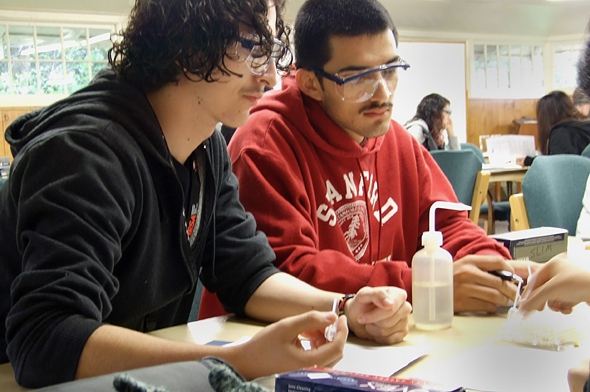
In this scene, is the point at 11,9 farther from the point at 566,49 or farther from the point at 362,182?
the point at 566,49

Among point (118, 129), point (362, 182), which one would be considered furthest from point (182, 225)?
point (362, 182)

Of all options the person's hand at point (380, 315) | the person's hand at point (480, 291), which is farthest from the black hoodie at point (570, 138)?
the person's hand at point (380, 315)

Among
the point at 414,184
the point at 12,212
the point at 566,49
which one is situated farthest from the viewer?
the point at 566,49

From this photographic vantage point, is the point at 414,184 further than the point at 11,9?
No

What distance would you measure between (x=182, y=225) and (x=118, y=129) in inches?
9.1

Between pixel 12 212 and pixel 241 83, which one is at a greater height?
pixel 241 83

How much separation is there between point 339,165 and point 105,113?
2.54 feet

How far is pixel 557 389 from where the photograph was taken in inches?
31.4

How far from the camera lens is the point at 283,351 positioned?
85cm

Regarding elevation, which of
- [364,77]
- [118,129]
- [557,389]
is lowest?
[557,389]

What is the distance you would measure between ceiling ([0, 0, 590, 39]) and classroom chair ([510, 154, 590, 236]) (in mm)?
6328

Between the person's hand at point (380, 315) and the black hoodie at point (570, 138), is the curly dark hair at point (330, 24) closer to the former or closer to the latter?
the person's hand at point (380, 315)

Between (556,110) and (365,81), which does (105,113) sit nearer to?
(365,81)

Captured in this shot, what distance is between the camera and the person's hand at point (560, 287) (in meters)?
0.97
